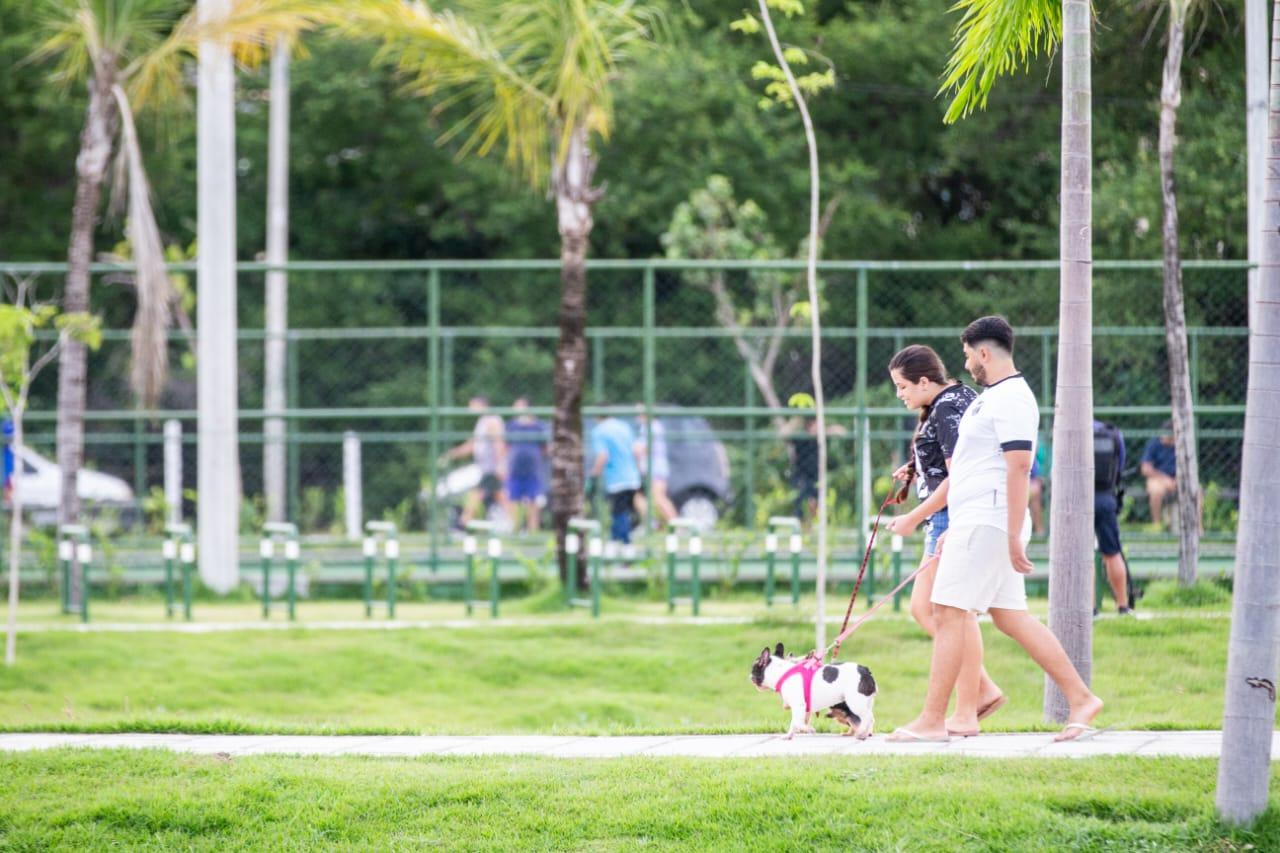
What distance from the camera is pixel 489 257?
29.6m

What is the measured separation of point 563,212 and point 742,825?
8.90 m

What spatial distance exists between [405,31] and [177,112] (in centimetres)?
350

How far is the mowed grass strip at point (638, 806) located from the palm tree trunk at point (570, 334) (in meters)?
7.12

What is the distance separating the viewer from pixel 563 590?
46.6 ft

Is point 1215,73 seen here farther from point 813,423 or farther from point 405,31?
point 405,31

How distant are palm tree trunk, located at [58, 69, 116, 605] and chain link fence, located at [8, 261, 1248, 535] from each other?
3.24 feet

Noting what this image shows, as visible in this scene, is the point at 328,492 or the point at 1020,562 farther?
the point at 328,492

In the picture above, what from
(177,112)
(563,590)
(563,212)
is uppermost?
(177,112)

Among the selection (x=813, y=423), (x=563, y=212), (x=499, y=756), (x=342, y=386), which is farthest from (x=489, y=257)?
(x=499, y=756)

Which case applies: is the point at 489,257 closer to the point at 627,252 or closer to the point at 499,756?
the point at 627,252

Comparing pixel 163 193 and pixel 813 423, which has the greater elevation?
pixel 163 193

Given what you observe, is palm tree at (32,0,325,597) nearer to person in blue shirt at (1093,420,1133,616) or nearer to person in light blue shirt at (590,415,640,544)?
person in light blue shirt at (590,415,640,544)

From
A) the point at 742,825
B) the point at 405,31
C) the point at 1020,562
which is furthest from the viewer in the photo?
the point at 405,31

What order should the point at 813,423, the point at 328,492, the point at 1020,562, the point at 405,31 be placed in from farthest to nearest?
the point at 328,492 < the point at 813,423 < the point at 405,31 < the point at 1020,562
